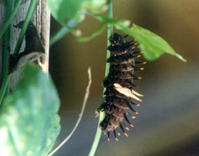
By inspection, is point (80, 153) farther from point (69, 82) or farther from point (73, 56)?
point (73, 56)

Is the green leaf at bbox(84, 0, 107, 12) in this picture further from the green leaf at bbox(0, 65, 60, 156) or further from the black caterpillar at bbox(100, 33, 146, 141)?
the black caterpillar at bbox(100, 33, 146, 141)

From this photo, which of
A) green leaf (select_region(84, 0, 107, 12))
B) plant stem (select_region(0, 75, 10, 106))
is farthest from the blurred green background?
green leaf (select_region(84, 0, 107, 12))

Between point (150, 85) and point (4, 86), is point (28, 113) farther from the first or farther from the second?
point (150, 85)

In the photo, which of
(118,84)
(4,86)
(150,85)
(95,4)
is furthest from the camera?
(150,85)

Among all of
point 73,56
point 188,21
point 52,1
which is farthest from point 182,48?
point 52,1

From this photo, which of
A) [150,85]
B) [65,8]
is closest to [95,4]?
[65,8]

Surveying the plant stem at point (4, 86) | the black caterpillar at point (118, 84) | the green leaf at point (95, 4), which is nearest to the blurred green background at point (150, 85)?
the black caterpillar at point (118, 84)

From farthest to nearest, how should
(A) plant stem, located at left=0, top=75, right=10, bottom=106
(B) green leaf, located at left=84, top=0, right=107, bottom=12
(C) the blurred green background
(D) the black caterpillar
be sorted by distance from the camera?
(C) the blurred green background
(D) the black caterpillar
(A) plant stem, located at left=0, top=75, right=10, bottom=106
(B) green leaf, located at left=84, top=0, right=107, bottom=12
